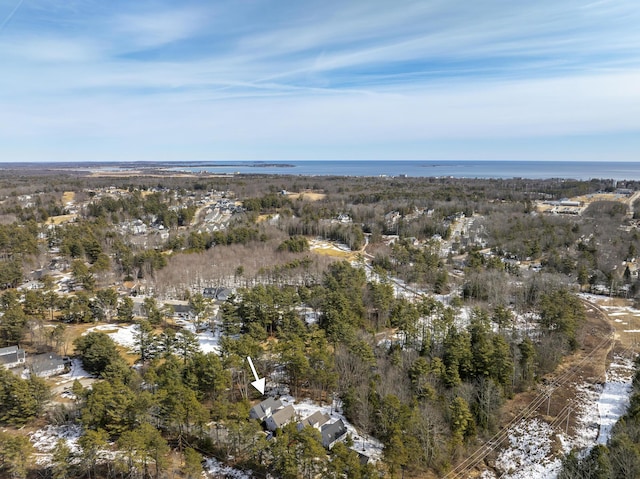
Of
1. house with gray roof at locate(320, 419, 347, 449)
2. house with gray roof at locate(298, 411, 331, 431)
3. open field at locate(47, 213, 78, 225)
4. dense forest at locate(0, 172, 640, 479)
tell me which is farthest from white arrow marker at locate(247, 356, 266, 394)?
open field at locate(47, 213, 78, 225)

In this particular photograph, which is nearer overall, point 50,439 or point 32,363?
point 50,439

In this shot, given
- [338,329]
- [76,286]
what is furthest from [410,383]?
[76,286]

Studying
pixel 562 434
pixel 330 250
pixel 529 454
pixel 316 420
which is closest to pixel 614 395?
pixel 562 434

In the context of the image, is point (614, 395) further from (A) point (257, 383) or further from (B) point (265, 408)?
(A) point (257, 383)

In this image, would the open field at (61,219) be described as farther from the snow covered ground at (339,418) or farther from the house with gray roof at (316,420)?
the house with gray roof at (316,420)

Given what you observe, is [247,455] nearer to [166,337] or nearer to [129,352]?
[166,337]

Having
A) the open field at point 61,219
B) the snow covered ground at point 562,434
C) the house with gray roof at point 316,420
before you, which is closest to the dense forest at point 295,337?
the snow covered ground at point 562,434
